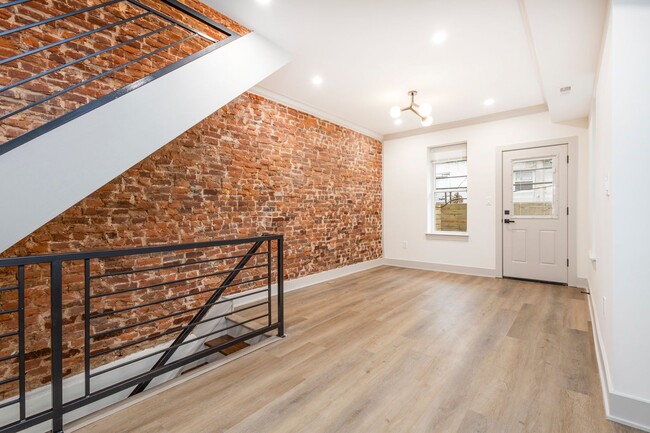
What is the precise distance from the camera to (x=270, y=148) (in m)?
4.14

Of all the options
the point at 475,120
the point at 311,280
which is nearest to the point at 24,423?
the point at 311,280

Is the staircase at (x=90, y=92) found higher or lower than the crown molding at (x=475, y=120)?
lower

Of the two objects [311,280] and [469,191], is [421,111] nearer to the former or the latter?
[469,191]

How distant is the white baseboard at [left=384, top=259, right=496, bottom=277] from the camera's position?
207 inches

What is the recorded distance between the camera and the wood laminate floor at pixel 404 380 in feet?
5.57

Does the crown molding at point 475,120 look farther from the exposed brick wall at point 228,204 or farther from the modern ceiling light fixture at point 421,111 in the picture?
the modern ceiling light fixture at point 421,111

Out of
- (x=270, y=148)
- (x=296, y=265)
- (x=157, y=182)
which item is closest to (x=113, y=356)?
(x=157, y=182)

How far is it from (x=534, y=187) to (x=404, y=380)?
14.0ft

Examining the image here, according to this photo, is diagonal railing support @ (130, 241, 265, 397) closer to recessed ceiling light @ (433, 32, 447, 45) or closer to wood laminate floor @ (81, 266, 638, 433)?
wood laminate floor @ (81, 266, 638, 433)

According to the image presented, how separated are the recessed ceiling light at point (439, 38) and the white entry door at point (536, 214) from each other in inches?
115

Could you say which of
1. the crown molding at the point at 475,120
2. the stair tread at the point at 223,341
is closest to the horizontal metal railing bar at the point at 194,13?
the stair tread at the point at 223,341

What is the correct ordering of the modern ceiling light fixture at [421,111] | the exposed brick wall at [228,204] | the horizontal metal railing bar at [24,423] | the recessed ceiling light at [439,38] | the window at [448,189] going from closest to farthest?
the horizontal metal railing bar at [24,423], the exposed brick wall at [228,204], the recessed ceiling light at [439,38], the modern ceiling light fixture at [421,111], the window at [448,189]

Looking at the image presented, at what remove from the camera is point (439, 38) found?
9.43 ft

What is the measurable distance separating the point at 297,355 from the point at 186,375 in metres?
0.84
